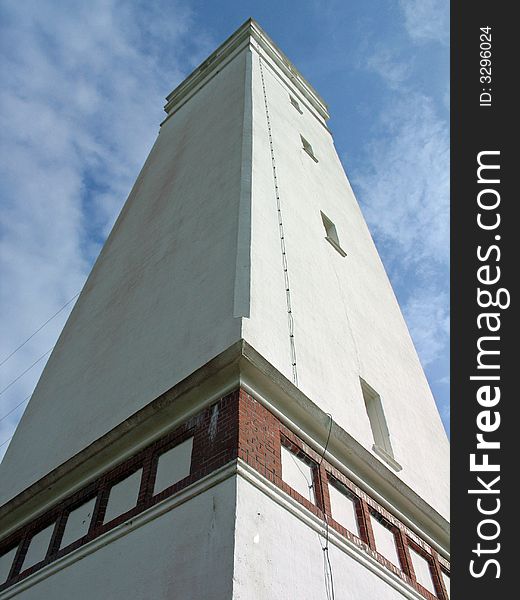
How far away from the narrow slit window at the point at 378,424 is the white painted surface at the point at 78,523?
176 inches

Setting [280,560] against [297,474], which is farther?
[297,474]

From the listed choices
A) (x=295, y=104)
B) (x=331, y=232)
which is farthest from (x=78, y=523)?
(x=295, y=104)

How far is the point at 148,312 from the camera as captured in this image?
38.0 ft

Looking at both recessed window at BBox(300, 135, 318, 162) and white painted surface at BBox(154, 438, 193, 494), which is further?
recessed window at BBox(300, 135, 318, 162)

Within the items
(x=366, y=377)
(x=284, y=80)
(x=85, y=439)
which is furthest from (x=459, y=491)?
(x=284, y=80)

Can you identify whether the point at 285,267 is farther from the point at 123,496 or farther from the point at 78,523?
the point at 78,523

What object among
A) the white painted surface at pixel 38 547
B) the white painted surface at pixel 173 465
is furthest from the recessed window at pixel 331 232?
the white painted surface at pixel 38 547

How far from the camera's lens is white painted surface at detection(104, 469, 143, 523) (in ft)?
27.1

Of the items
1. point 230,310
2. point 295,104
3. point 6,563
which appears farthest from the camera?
point 295,104

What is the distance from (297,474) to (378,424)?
144 inches

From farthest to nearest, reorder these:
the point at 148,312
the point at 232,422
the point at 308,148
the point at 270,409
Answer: the point at 308,148 → the point at 148,312 → the point at 270,409 → the point at 232,422

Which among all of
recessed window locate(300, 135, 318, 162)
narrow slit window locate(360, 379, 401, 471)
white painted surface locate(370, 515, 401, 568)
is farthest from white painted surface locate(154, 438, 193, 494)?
recessed window locate(300, 135, 318, 162)

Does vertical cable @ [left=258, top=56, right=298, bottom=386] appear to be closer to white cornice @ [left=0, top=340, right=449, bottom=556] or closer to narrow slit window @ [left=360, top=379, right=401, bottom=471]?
white cornice @ [left=0, top=340, right=449, bottom=556]

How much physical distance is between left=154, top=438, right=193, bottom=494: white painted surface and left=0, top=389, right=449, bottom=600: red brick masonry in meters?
0.09
